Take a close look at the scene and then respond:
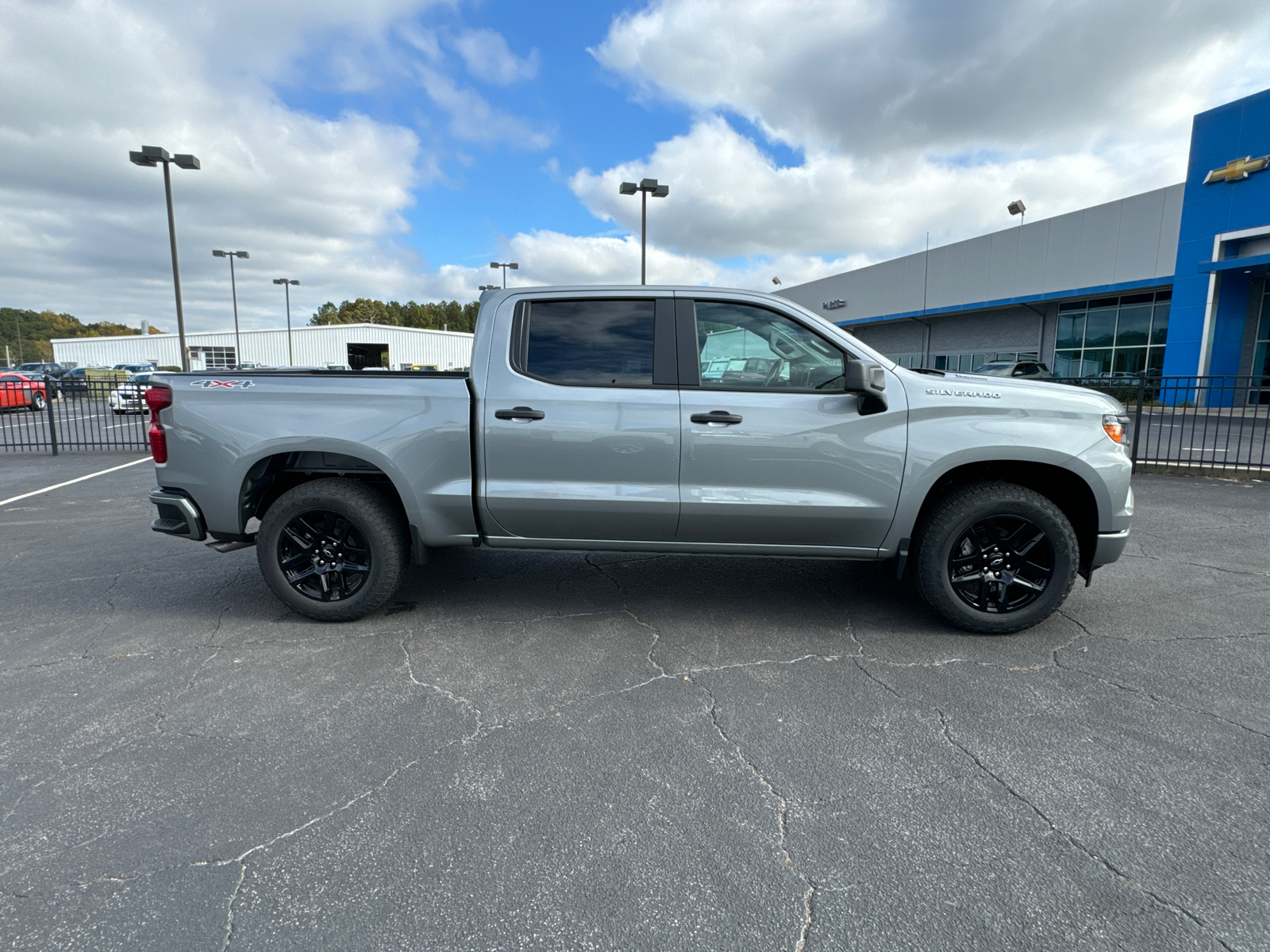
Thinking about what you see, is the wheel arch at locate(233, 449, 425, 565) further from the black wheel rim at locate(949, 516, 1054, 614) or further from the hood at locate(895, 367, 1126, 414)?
the black wheel rim at locate(949, 516, 1054, 614)

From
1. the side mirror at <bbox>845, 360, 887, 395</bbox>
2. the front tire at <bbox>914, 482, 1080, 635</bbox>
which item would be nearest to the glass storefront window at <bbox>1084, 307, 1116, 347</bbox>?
the front tire at <bbox>914, 482, 1080, 635</bbox>

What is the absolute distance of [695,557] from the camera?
5.64 m

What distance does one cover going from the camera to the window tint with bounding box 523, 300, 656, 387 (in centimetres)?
397

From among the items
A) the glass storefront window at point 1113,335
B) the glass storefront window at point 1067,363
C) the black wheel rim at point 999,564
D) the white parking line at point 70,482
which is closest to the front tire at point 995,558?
the black wheel rim at point 999,564

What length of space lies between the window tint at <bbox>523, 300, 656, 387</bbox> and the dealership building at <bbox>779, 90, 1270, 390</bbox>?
2336 cm

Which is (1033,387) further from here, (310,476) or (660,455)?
(310,476)

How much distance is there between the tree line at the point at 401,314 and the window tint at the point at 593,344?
10779 centimetres

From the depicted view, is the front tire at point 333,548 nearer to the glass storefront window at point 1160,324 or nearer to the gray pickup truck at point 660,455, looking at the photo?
the gray pickup truck at point 660,455

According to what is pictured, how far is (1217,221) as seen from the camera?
20.7 meters

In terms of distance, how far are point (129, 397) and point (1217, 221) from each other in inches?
1178

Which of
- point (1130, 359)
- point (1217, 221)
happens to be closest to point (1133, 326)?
point (1130, 359)

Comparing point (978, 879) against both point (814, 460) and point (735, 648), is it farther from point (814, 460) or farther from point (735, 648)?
point (814, 460)

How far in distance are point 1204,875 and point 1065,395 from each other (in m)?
2.48

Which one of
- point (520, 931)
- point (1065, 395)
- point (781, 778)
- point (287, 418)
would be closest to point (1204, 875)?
point (781, 778)
